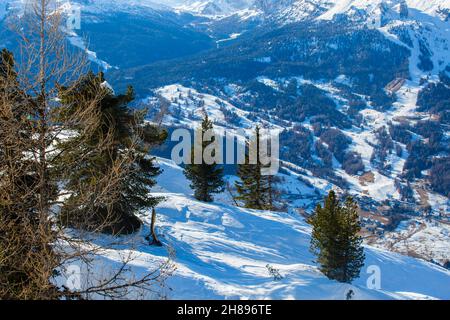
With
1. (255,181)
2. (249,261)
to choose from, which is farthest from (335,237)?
(255,181)

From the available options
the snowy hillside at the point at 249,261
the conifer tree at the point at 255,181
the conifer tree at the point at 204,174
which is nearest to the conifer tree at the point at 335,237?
the snowy hillside at the point at 249,261

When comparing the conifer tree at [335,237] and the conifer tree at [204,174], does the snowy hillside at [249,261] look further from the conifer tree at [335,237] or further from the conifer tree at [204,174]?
the conifer tree at [204,174]

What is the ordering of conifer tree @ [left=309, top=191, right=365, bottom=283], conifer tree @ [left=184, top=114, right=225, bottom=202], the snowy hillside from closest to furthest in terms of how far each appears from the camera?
1. the snowy hillside
2. conifer tree @ [left=309, top=191, right=365, bottom=283]
3. conifer tree @ [left=184, top=114, right=225, bottom=202]

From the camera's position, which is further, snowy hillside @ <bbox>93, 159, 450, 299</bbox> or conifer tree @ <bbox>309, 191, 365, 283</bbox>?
conifer tree @ <bbox>309, 191, 365, 283</bbox>

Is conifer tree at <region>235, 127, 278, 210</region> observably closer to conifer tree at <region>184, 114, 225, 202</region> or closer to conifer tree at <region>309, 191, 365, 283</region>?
conifer tree at <region>184, 114, 225, 202</region>

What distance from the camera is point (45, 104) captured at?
393 inches

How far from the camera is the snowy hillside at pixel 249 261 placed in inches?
731

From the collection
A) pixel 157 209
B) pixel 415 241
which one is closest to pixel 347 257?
pixel 157 209

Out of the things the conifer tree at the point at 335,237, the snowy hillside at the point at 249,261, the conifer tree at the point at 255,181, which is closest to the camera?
the snowy hillside at the point at 249,261

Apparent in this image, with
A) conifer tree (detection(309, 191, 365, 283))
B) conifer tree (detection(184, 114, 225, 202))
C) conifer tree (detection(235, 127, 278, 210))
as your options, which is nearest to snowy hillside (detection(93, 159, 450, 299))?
conifer tree (detection(309, 191, 365, 283))

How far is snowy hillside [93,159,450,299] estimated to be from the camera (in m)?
18.6

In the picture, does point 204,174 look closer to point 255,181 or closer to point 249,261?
point 255,181

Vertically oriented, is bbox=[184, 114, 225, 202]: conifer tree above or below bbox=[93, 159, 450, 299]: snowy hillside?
above
